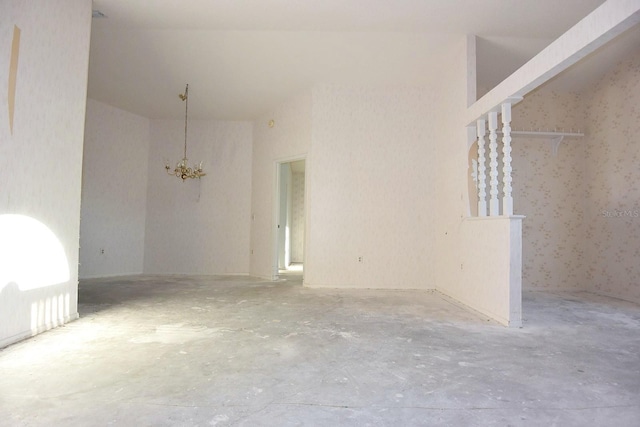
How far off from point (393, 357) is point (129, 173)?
A: 637cm

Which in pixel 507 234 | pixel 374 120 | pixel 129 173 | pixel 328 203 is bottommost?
pixel 507 234

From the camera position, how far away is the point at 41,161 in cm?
311

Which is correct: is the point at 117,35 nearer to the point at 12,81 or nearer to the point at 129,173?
the point at 12,81

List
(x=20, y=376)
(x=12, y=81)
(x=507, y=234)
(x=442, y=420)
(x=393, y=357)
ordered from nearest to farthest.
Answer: (x=442, y=420)
(x=20, y=376)
(x=393, y=357)
(x=12, y=81)
(x=507, y=234)

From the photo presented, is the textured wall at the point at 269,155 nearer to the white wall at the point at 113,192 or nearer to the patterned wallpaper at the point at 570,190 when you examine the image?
the white wall at the point at 113,192

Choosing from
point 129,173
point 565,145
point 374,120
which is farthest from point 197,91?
point 565,145

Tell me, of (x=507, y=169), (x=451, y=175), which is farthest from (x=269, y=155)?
(x=507, y=169)

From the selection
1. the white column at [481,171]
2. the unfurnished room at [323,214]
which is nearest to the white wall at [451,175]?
the unfurnished room at [323,214]

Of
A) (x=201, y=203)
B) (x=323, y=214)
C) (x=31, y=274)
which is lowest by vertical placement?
(x=31, y=274)

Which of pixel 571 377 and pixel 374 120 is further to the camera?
pixel 374 120

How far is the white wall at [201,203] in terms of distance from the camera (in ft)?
24.3

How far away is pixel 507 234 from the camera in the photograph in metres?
3.53

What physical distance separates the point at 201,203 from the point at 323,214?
2929 mm

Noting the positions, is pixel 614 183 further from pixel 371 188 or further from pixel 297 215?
pixel 297 215
